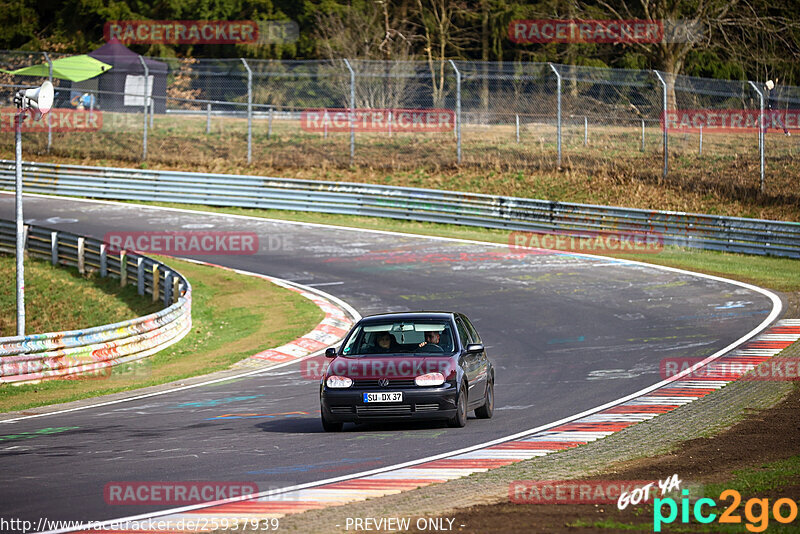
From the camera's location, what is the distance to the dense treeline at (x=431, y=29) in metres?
41.3

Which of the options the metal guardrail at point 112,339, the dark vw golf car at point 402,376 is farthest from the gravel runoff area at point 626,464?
the metal guardrail at point 112,339

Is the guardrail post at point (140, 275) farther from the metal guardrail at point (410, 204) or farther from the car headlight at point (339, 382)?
the car headlight at point (339, 382)

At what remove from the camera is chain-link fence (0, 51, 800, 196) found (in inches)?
1268

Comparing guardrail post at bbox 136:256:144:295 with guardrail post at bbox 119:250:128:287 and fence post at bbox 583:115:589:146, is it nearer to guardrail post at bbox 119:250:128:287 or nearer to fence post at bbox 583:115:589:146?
guardrail post at bbox 119:250:128:287

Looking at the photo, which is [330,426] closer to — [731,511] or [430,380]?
[430,380]

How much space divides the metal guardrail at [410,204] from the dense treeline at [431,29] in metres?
14.0

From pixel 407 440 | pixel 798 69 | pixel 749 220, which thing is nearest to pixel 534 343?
pixel 407 440

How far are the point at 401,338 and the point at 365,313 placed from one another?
30.4ft

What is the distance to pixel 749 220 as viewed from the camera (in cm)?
2759

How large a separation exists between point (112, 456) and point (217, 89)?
97.3 feet

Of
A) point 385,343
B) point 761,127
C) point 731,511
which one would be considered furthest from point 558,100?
point 731,511

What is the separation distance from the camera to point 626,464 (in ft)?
30.3

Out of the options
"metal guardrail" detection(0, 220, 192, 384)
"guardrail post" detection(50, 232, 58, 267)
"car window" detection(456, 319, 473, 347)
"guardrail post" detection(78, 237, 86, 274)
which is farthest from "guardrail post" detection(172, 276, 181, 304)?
"car window" detection(456, 319, 473, 347)

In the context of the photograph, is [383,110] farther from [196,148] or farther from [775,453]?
[775,453]
